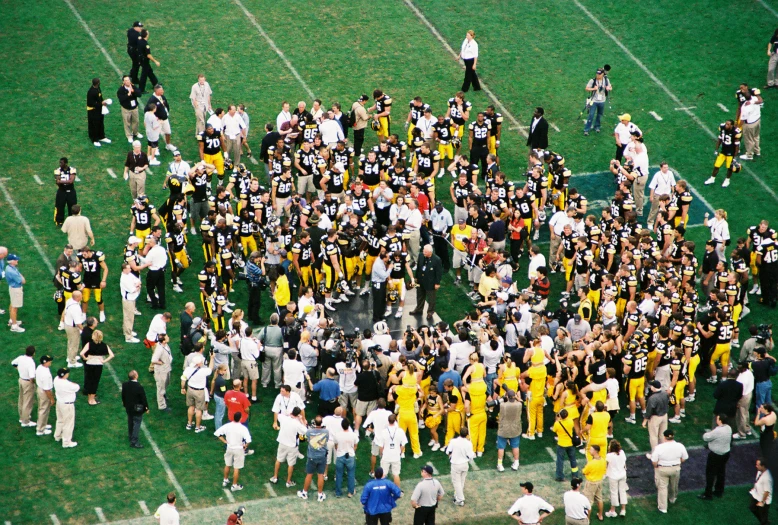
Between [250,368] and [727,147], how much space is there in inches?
433

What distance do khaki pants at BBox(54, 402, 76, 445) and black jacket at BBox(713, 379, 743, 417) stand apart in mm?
9395

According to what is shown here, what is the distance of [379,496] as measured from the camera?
56.4 feet

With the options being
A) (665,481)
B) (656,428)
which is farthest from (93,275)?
(665,481)

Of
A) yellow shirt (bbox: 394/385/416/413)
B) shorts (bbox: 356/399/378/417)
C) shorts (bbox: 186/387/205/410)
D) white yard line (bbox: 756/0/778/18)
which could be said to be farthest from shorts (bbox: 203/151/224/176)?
white yard line (bbox: 756/0/778/18)

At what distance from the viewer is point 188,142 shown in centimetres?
2614

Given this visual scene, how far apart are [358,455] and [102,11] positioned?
1522 centimetres

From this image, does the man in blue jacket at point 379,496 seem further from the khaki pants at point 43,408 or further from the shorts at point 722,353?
the shorts at point 722,353

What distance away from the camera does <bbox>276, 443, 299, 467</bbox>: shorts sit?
18.2 meters

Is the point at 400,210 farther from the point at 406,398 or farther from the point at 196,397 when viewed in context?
the point at 196,397

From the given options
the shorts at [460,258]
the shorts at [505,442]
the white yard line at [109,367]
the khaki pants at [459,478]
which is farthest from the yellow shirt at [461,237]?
the white yard line at [109,367]

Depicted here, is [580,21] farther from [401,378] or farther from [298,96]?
[401,378]

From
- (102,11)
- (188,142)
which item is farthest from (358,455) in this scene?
(102,11)

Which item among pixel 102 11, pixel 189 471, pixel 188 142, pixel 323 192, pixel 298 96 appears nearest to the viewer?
pixel 189 471

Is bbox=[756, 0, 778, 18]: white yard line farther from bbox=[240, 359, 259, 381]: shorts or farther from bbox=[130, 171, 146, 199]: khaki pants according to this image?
bbox=[240, 359, 259, 381]: shorts
